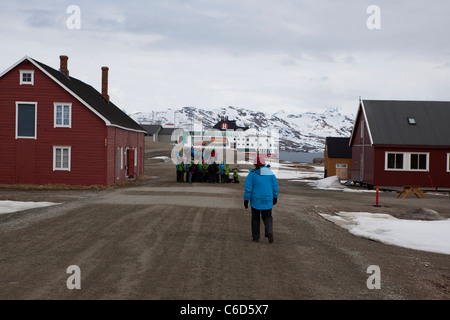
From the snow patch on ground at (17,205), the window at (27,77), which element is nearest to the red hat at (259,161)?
the snow patch on ground at (17,205)

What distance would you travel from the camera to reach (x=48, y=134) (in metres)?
27.9

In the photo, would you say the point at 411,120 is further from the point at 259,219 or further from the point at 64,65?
the point at 259,219

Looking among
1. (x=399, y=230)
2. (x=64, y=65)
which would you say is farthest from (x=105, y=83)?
(x=399, y=230)

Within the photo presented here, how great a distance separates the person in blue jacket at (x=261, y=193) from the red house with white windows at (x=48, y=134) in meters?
18.9

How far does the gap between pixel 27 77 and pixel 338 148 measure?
94.5ft

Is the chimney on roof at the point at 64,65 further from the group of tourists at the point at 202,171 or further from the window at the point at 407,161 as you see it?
the window at the point at 407,161

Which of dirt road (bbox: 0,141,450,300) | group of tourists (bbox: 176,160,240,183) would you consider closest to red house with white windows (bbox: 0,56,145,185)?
group of tourists (bbox: 176,160,240,183)

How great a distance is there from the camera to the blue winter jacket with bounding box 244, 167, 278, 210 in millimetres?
10484

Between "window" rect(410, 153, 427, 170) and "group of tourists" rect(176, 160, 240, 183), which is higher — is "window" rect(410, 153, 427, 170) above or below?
above

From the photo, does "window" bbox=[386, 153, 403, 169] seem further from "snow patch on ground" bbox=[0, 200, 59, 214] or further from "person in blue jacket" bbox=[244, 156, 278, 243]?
"person in blue jacket" bbox=[244, 156, 278, 243]

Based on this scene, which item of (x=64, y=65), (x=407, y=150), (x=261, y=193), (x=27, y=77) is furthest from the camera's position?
(x=64, y=65)

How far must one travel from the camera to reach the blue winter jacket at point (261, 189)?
1048 centimetres

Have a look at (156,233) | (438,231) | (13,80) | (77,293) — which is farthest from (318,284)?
(13,80)

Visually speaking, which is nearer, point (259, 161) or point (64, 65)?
point (259, 161)
